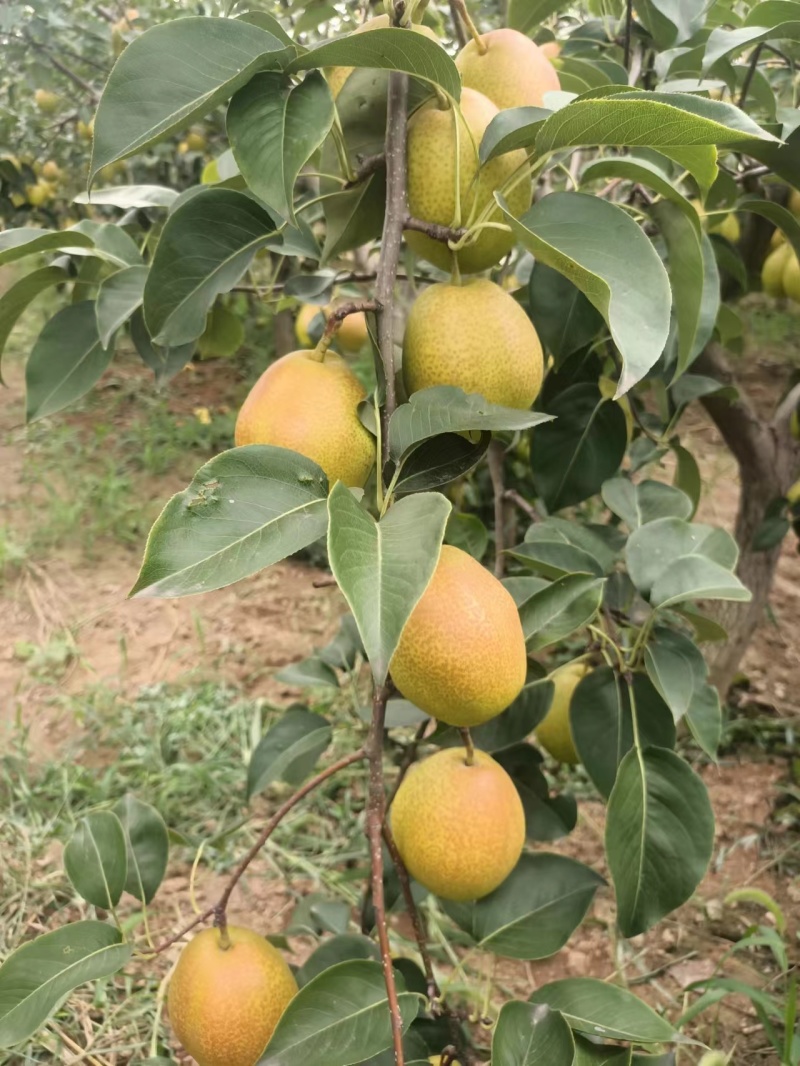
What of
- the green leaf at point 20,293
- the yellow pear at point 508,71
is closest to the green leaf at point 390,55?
the yellow pear at point 508,71

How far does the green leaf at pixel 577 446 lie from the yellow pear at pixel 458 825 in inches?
14.0

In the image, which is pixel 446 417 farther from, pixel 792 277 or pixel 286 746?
pixel 792 277

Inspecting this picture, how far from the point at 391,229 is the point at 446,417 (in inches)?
6.2

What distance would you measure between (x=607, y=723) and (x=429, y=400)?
0.42 m

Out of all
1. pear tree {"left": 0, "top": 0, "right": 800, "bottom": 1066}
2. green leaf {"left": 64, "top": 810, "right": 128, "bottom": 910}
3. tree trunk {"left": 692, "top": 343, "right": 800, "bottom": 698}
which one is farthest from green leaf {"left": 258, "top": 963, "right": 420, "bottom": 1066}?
tree trunk {"left": 692, "top": 343, "right": 800, "bottom": 698}

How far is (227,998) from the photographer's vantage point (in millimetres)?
674

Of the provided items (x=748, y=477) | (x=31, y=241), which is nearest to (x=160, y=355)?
(x=31, y=241)

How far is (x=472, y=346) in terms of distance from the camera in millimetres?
597

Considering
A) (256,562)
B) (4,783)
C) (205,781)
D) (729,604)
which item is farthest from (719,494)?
(256,562)

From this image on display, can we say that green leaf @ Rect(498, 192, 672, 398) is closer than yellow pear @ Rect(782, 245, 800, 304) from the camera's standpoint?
Yes

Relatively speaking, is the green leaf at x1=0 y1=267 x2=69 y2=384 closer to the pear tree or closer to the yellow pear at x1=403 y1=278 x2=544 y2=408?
the pear tree

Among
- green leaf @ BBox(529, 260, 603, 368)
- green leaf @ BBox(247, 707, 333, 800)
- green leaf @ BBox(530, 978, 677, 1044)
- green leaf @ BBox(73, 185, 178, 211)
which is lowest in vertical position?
green leaf @ BBox(247, 707, 333, 800)

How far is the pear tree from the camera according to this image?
0.50 m

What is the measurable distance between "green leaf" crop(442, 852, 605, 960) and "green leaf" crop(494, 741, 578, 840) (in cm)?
9
